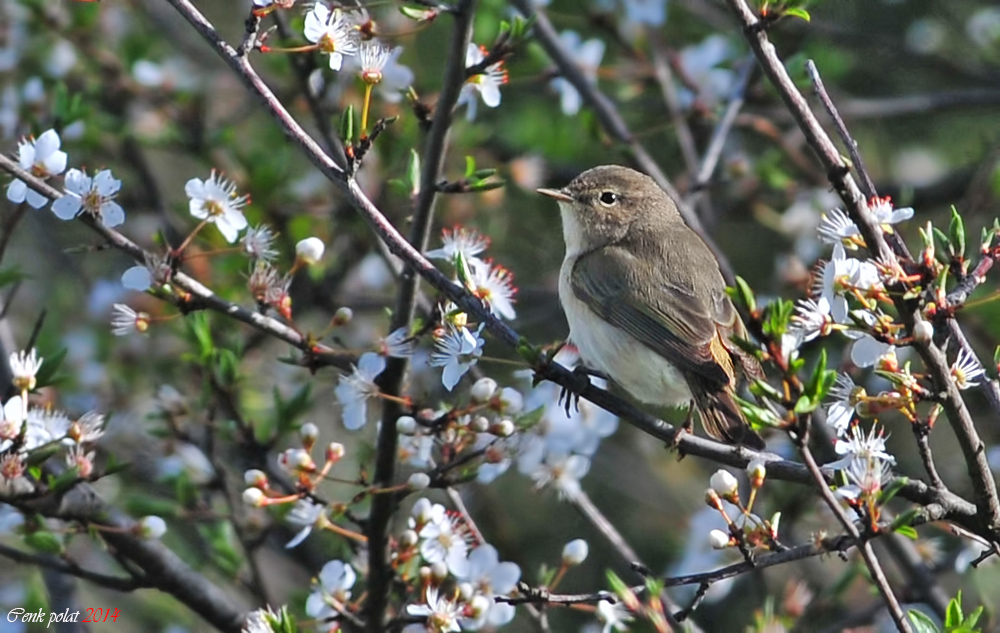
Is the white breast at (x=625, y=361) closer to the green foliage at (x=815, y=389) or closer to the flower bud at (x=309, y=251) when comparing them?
the flower bud at (x=309, y=251)

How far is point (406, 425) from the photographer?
10.6ft

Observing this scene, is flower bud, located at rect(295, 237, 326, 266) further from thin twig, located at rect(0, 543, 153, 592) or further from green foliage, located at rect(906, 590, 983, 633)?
green foliage, located at rect(906, 590, 983, 633)

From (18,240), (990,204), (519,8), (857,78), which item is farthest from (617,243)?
(18,240)

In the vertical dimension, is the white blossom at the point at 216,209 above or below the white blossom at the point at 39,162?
below

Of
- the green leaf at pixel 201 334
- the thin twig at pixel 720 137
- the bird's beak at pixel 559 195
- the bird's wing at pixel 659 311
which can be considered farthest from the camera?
the thin twig at pixel 720 137

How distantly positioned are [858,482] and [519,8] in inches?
113

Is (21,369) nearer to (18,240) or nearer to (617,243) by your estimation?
(617,243)

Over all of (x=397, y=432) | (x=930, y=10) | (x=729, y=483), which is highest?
(x=930, y=10)

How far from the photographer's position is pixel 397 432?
10.9ft

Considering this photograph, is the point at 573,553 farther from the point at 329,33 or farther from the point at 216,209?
the point at 329,33

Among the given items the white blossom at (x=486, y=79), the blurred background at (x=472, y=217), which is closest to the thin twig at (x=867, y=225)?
the white blossom at (x=486, y=79)

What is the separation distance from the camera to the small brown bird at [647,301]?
392cm

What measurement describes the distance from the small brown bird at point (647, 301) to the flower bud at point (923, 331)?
1.01 metres

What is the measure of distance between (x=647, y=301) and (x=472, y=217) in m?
1.90
